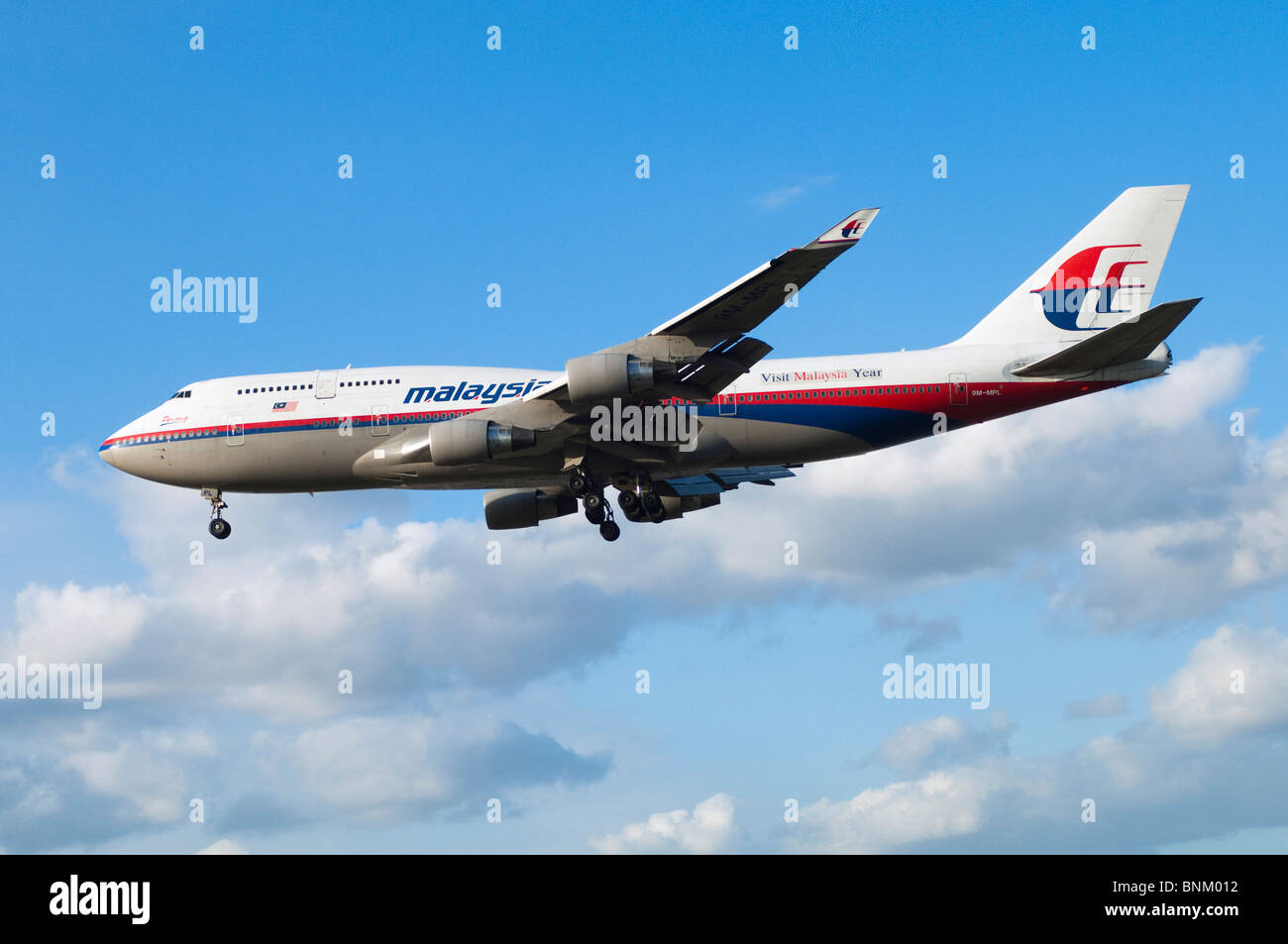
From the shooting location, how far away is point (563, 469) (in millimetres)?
40969

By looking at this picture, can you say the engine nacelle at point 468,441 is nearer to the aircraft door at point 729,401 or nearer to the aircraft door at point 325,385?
the aircraft door at point 325,385

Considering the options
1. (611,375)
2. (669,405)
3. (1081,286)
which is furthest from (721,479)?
(1081,286)

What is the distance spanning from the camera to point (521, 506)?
45.0 meters

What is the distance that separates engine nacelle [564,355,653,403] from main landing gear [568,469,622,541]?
17.7 ft

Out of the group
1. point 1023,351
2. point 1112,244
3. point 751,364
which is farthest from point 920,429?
point 1112,244

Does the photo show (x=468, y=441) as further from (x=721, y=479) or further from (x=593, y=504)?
(x=721, y=479)

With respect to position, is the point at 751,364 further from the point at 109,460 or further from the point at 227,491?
the point at 109,460

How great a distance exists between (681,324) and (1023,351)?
10930mm

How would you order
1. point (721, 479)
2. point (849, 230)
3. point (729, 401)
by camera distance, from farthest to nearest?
1. point (721, 479)
2. point (729, 401)
3. point (849, 230)

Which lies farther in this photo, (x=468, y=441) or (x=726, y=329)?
(x=468, y=441)

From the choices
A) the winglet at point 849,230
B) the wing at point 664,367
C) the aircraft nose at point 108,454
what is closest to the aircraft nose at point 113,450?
the aircraft nose at point 108,454

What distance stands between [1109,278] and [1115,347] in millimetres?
5819

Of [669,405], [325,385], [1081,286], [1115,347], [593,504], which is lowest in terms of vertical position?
[593,504]

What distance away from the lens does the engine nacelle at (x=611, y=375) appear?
117 feet
